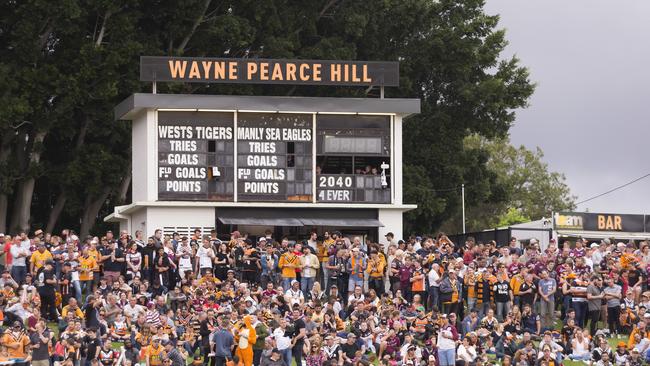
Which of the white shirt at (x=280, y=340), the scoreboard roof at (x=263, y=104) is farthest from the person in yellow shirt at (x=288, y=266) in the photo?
the scoreboard roof at (x=263, y=104)

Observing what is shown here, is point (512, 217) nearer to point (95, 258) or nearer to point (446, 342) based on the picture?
point (95, 258)

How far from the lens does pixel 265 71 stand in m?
44.8

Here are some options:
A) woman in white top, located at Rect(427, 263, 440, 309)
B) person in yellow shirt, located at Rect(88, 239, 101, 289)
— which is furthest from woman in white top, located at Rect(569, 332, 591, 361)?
person in yellow shirt, located at Rect(88, 239, 101, 289)

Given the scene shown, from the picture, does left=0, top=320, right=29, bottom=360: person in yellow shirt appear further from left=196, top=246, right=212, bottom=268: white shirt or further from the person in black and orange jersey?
the person in black and orange jersey

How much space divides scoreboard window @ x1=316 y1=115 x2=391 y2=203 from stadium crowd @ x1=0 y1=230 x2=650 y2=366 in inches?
95.4

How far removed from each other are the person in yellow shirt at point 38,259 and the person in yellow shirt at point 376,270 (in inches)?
320

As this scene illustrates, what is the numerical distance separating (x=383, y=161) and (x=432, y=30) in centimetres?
1827

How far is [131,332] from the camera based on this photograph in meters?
33.7

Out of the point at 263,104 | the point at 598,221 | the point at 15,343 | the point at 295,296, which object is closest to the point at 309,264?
the point at 295,296

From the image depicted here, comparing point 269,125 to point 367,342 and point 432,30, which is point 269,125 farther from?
point 432,30

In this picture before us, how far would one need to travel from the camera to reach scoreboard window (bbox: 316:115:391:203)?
44031 millimetres

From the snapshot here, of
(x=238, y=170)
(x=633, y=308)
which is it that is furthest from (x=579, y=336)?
(x=238, y=170)

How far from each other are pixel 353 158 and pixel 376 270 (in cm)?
633

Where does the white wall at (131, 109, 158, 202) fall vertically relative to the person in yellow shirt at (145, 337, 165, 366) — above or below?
above
